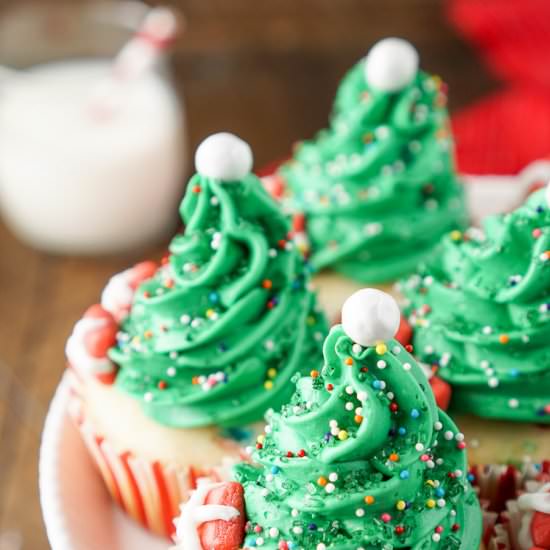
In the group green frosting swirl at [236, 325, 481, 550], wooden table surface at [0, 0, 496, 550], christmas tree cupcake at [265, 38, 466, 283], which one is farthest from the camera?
wooden table surface at [0, 0, 496, 550]

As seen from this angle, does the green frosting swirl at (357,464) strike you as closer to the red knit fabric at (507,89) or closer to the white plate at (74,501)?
the white plate at (74,501)

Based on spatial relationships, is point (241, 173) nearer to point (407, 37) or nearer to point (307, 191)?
point (307, 191)

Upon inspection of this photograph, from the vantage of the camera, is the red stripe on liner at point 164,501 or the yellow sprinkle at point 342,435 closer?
the yellow sprinkle at point 342,435

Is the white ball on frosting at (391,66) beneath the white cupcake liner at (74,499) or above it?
above

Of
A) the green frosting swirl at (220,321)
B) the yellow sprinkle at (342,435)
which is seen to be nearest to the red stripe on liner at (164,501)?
the green frosting swirl at (220,321)

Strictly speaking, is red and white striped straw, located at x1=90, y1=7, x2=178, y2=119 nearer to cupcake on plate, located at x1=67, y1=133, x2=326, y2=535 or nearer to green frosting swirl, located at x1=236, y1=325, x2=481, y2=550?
cupcake on plate, located at x1=67, y1=133, x2=326, y2=535

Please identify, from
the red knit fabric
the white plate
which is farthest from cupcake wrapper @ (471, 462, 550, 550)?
the red knit fabric
